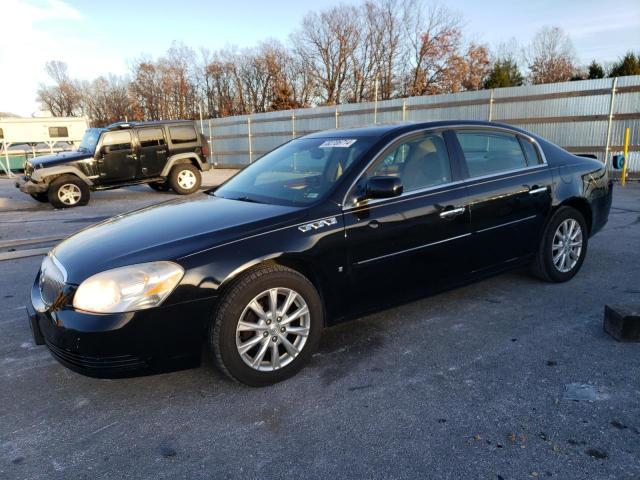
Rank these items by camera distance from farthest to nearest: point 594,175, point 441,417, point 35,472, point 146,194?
1. point 146,194
2. point 594,175
3. point 441,417
4. point 35,472

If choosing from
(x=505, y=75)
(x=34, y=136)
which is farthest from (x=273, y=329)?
(x=505, y=75)

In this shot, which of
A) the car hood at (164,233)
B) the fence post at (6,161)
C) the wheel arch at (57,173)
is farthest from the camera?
the fence post at (6,161)

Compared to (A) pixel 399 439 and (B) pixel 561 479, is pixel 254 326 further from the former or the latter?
(B) pixel 561 479

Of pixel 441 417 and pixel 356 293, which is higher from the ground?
pixel 356 293

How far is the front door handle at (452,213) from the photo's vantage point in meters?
3.53

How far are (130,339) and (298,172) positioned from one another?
185 cm

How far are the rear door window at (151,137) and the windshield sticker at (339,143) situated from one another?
9405 millimetres

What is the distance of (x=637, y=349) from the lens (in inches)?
124

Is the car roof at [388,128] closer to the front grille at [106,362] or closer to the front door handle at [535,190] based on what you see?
the front door handle at [535,190]

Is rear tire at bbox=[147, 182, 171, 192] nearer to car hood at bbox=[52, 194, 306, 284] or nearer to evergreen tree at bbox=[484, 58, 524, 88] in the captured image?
car hood at bbox=[52, 194, 306, 284]

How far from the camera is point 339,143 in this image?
12.3 feet

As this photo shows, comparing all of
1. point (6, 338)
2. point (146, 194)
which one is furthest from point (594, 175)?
point (146, 194)

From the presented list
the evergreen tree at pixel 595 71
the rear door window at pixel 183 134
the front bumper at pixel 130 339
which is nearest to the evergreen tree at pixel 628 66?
the evergreen tree at pixel 595 71

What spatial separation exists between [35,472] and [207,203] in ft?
6.56
